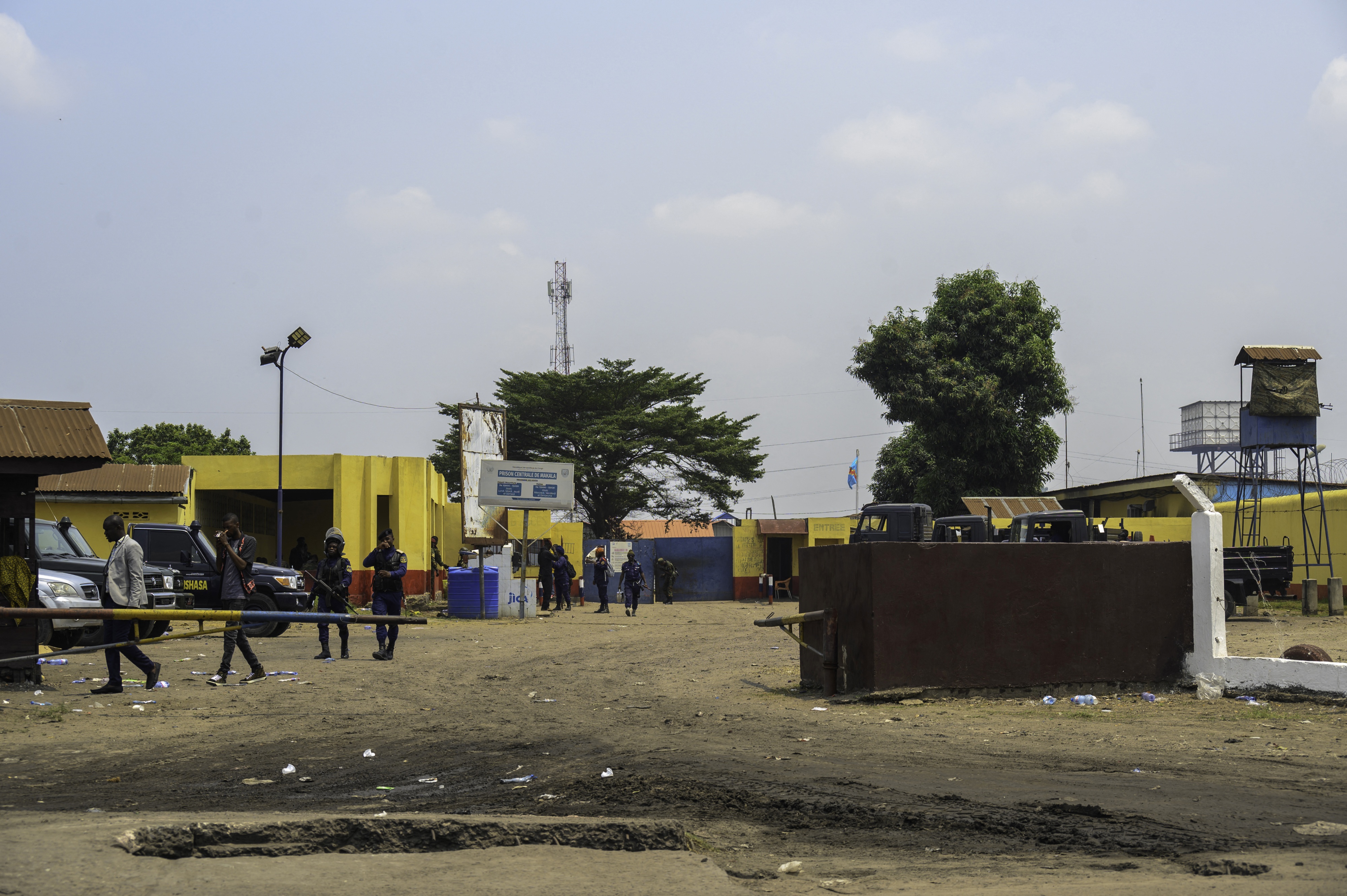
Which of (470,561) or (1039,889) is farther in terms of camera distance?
(470,561)

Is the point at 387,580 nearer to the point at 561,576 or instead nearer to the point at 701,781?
the point at 701,781

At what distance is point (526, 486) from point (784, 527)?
13.7m

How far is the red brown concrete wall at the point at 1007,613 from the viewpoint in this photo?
36.6 feet

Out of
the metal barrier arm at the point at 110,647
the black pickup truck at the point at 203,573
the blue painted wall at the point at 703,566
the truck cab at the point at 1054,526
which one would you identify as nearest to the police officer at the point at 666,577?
the blue painted wall at the point at 703,566

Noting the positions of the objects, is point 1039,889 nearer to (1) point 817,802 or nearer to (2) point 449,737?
(1) point 817,802

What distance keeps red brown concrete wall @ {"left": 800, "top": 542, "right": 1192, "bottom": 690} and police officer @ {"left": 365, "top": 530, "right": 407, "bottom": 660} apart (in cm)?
644

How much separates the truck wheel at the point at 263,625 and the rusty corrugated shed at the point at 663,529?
3196cm

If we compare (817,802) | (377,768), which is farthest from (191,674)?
(817,802)

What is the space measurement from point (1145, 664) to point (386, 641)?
1001 cm

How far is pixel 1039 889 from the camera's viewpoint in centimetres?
476

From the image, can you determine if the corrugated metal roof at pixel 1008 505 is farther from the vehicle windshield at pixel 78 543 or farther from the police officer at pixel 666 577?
the vehicle windshield at pixel 78 543

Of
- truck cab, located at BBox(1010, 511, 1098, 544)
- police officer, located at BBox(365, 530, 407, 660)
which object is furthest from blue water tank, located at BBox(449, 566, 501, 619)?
truck cab, located at BBox(1010, 511, 1098, 544)

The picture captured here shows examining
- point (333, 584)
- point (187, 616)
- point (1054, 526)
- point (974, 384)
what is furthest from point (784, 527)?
point (187, 616)

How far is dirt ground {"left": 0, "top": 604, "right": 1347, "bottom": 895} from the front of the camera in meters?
4.93
